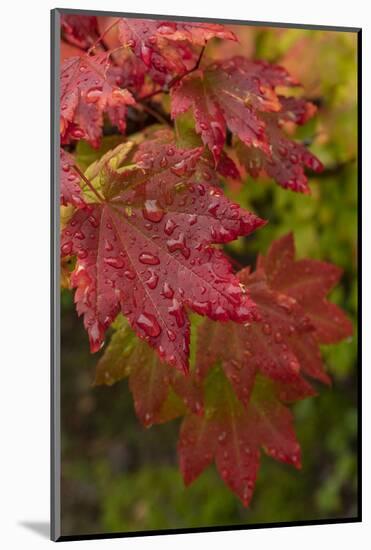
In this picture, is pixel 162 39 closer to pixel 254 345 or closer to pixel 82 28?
pixel 82 28

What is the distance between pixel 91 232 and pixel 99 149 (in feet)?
0.85

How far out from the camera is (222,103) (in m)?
1.30

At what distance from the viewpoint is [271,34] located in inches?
86.9

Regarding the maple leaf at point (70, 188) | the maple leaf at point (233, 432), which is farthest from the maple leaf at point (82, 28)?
the maple leaf at point (233, 432)

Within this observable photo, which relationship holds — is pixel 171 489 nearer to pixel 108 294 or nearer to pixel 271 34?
pixel 271 34

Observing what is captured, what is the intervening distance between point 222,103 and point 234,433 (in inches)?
20.7

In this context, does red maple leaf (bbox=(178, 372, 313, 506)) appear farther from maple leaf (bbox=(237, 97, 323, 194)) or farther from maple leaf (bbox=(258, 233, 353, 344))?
maple leaf (bbox=(237, 97, 323, 194))

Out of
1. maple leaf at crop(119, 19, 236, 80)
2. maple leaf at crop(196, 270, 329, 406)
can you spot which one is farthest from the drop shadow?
maple leaf at crop(119, 19, 236, 80)

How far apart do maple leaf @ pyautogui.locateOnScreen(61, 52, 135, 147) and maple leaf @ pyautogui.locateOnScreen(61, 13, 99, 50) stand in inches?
4.9

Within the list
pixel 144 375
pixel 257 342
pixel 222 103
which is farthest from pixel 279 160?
pixel 144 375

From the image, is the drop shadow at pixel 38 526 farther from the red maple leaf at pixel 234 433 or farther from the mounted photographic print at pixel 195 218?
the red maple leaf at pixel 234 433

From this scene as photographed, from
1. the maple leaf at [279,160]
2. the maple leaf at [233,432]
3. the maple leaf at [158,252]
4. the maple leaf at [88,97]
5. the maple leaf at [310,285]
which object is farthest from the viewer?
the maple leaf at [310,285]

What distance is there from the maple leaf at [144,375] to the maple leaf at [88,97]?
Result: 0.97 ft

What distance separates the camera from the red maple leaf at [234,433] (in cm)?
152
